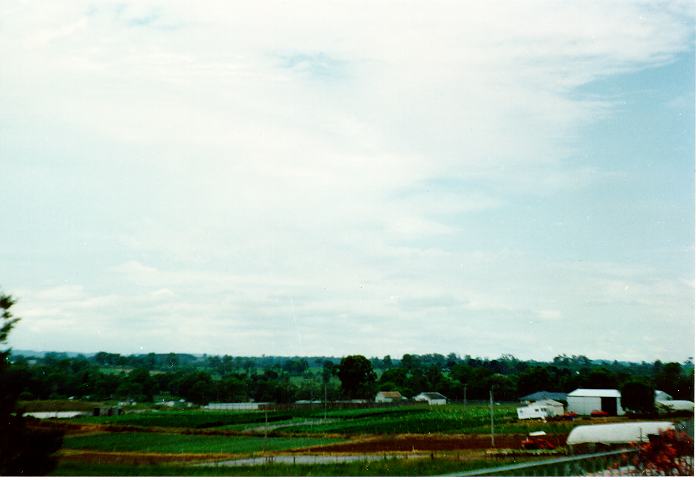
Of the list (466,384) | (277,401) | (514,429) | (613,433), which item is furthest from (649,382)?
(277,401)

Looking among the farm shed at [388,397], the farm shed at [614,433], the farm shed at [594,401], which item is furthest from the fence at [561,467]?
the farm shed at [388,397]

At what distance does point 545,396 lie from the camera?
163 feet

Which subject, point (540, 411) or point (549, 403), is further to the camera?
point (549, 403)

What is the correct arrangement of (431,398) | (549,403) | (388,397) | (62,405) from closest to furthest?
(62,405) < (549,403) < (388,397) < (431,398)

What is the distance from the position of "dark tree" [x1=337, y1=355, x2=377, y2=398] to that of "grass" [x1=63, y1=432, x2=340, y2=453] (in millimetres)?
14598

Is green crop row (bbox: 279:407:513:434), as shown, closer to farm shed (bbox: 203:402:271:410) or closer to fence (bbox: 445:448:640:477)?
farm shed (bbox: 203:402:271:410)

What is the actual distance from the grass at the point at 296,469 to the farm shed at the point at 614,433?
17.9ft

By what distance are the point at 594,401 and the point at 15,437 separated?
122ft

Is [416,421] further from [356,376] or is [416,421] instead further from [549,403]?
[549,403]

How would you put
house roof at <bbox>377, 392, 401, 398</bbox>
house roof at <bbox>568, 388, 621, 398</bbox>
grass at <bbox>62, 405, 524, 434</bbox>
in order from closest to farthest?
grass at <bbox>62, 405, 524, 434</bbox>, house roof at <bbox>568, 388, 621, 398</bbox>, house roof at <bbox>377, 392, 401, 398</bbox>

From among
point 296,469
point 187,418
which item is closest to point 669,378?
point 296,469

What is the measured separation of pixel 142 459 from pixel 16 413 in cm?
934

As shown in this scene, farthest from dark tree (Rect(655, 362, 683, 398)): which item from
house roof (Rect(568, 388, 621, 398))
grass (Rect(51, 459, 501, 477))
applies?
grass (Rect(51, 459, 501, 477))

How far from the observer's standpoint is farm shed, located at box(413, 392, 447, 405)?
55469 mm
